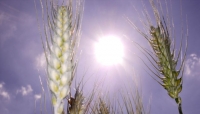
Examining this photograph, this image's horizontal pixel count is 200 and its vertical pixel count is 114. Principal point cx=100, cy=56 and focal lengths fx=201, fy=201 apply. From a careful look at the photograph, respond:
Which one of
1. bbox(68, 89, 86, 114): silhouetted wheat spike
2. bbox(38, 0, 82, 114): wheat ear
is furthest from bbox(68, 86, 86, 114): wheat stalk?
bbox(38, 0, 82, 114): wheat ear

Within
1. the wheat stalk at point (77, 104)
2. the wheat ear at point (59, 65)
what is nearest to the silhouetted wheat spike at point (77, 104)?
the wheat stalk at point (77, 104)

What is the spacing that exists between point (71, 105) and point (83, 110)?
7.5 inches

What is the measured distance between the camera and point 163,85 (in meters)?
2.17

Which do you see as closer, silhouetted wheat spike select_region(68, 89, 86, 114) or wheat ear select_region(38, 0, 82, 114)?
wheat ear select_region(38, 0, 82, 114)

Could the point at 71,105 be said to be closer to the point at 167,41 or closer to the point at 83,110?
the point at 83,110

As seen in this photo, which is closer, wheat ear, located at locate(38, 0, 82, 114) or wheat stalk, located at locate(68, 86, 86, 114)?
wheat ear, located at locate(38, 0, 82, 114)

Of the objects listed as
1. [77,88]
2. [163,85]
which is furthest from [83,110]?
[163,85]

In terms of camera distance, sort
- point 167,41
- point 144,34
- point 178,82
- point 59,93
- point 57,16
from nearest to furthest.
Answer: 1. point 59,93
2. point 57,16
3. point 178,82
4. point 167,41
5. point 144,34

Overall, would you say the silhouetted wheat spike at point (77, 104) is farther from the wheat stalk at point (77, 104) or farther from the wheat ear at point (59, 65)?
the wheat ear at point (59, 65)

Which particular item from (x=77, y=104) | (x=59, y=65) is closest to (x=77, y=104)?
(x=77, y=104)

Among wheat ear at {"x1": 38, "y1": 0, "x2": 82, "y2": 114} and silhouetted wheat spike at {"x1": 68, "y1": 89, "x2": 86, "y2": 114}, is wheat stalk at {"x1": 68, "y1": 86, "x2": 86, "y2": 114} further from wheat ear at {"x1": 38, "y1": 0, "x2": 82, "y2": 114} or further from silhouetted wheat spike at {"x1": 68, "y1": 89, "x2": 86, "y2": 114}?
wheat ear at {"x1": 38, "y1": 0, "x2": 82, "y2": 114}

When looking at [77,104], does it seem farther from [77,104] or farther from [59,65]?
[59,65]

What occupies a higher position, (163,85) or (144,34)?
(144,34)

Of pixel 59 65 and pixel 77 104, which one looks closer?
pixel 59 65
